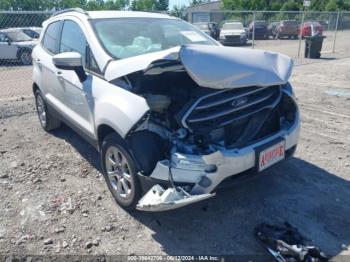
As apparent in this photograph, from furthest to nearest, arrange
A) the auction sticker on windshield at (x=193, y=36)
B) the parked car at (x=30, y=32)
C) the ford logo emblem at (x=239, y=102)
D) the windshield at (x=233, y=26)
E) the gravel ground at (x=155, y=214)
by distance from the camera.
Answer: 1. the windshield at (x=233, y=26)
2. the parked car at (x=30, y=32)
3. the auction sticker on windshield at (x=193, y=36)
4. the ford logo emblem at (x=239, y=102)
5. the gravel ground at (x=155, y=214)

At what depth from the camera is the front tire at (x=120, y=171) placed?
326 cm

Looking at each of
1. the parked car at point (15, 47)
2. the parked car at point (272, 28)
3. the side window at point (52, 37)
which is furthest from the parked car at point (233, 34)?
the side window at point (52, 37)

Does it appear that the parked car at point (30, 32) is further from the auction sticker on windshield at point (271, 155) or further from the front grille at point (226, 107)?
the auction sticker on windshield at point (271, 155)

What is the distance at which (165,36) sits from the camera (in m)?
4.41

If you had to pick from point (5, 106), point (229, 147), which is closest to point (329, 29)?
point (5, 106)

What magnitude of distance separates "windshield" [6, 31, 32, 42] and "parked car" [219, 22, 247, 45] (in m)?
13.1

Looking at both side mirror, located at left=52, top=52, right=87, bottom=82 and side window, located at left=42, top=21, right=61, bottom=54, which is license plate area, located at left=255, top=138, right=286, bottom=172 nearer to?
side mirror, located at left=52, top=52, right=87, bottom=82

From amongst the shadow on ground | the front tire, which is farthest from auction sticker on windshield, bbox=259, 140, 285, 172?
the front tire

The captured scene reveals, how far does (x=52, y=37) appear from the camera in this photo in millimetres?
5117

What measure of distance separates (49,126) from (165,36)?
8.73 feet

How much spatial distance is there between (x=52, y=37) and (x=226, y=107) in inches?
121

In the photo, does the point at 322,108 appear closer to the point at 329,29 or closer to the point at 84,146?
the point at 84,146

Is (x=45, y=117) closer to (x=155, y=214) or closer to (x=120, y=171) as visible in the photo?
(x=120, y=171)

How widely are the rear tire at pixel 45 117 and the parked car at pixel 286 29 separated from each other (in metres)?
28.5
